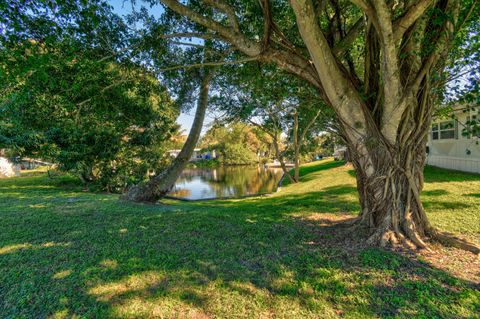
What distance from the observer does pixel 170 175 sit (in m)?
7.99

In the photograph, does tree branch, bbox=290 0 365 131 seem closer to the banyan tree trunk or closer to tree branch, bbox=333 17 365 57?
the banyan tree trunk

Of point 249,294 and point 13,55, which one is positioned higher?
point 13,55

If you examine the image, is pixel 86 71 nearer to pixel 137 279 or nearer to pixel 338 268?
pixel 137 279

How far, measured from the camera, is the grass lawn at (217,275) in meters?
1.99

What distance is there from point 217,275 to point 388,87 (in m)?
3.17

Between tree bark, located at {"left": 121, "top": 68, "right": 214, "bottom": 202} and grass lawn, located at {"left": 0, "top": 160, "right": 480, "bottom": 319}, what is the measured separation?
3.40m

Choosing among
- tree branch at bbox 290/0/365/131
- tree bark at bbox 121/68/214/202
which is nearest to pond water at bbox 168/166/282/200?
tree bark at bbox 121/68/214/202

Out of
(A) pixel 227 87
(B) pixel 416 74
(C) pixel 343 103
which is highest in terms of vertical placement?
(A) pixel 227 87

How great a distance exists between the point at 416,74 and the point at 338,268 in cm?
282

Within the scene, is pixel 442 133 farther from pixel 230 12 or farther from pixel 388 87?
pixel 230 12

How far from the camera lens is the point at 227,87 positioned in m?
7.96

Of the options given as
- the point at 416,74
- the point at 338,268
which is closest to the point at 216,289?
the point at 338,268

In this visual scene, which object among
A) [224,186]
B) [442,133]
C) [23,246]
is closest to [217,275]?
[23,246]

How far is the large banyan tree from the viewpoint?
2836 mm
